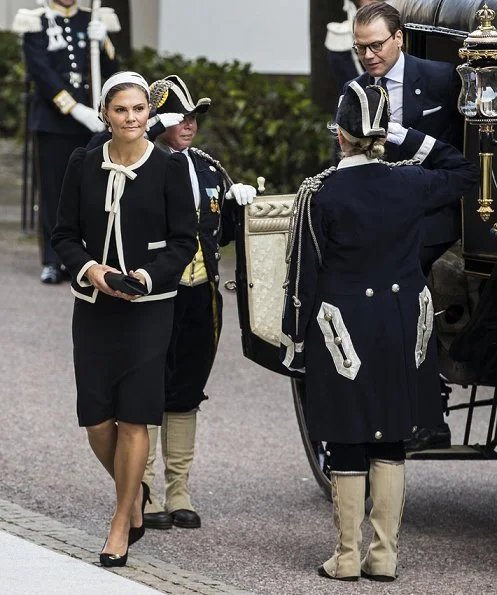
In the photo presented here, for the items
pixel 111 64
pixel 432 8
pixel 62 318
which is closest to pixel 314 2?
pixel 111 64

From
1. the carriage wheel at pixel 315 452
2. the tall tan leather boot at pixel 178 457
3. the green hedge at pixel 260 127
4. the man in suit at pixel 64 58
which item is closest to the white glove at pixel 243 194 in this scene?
the tall tan leather boot at pixel 178 457

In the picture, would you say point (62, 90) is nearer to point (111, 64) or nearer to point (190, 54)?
point (111, 64)

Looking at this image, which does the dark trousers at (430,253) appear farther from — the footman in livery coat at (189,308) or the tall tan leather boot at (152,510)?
the tall tan leather boot at (152,510)

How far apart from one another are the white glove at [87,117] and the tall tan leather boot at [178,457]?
548cm

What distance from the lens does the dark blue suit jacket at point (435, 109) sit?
20.8 ft

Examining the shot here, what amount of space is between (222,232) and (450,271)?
92cm

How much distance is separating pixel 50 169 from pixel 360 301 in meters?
7.08

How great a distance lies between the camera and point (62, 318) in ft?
37.0

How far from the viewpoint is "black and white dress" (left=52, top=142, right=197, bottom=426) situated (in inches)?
229

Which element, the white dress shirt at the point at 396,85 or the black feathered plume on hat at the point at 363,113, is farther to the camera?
the white dress shirt at the point at 396,85

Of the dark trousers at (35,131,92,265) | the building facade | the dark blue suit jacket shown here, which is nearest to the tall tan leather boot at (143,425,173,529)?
the dark blue suit jacket

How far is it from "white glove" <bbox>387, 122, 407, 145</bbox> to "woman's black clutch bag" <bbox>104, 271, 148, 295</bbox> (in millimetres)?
1048

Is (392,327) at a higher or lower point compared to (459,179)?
lower

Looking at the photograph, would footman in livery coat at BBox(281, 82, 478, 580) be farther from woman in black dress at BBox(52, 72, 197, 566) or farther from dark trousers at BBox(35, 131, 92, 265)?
dark trousers at BBox(35, 131, 92, 265)
